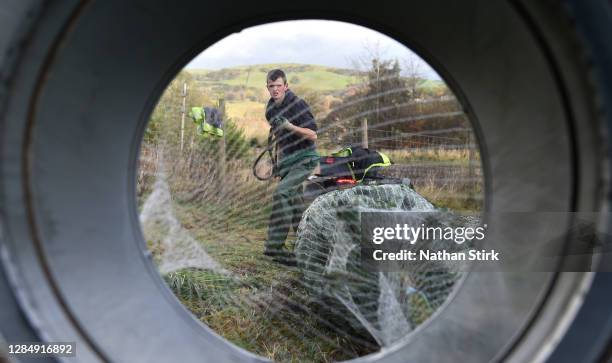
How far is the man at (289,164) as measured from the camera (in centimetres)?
281

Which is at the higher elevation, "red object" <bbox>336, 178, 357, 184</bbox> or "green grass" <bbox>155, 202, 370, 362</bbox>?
"red object" <bbox>336, 178, 357, 184</bbox>

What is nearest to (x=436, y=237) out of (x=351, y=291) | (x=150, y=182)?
(x=351, y=291)

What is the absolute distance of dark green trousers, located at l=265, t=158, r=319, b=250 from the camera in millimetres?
2807

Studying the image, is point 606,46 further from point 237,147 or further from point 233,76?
point 233,76

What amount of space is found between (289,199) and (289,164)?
191mm

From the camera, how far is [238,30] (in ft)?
3.51

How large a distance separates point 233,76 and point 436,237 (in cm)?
208

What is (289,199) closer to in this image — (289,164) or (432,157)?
(289,164)

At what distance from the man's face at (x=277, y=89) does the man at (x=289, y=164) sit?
0.05ft

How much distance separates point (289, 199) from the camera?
2.83 meters

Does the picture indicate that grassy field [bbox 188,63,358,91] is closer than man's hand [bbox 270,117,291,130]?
No

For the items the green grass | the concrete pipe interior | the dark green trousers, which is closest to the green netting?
the green grass

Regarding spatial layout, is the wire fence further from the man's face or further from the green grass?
the green grass

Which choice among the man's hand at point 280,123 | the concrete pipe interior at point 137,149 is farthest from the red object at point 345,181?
the concrete pipe interior at point 137,149
